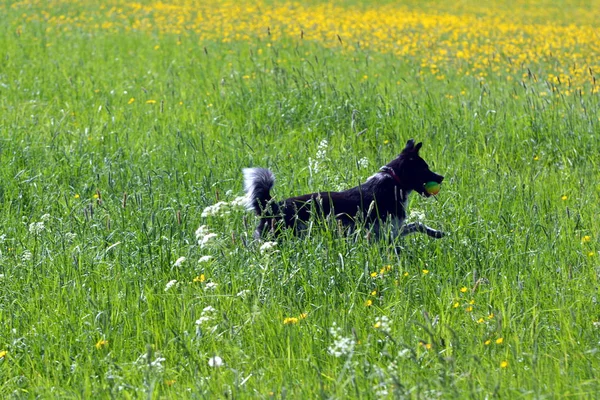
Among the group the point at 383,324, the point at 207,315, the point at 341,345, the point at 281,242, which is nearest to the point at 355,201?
the point at 281,242

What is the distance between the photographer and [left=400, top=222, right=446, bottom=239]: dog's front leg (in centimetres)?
453

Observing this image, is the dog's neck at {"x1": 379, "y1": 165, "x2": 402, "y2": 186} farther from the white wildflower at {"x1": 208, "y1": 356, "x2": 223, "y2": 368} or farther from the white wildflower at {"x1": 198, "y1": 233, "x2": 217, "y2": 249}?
the white wildflower at {"x1": 208, "y1": 356, "x2": 223, "y2": 368}

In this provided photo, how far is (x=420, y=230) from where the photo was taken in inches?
180

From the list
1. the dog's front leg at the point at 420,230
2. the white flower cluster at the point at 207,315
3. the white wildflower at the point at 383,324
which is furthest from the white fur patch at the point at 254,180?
the white wildflower at the point at 383,324

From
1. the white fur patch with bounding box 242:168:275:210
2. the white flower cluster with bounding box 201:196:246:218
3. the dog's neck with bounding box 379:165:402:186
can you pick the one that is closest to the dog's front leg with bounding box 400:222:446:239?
the dog's neck with bounding box 379:165:402:186

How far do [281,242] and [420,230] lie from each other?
79 cm

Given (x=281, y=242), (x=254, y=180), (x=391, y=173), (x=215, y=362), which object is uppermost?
(x=254, y=180)

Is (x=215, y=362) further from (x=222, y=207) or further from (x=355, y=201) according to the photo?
(x=355, y=201)

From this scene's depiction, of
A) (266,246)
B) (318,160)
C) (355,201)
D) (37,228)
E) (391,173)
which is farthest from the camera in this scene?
(318,160)

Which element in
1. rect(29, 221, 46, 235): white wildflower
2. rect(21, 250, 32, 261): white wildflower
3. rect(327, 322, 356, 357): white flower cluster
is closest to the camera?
rect(327, 322, 356, 357): white flower cluster

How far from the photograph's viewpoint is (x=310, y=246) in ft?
13.6

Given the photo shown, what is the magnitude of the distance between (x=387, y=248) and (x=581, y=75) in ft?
21.8

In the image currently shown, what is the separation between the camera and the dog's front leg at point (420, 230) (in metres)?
4.53

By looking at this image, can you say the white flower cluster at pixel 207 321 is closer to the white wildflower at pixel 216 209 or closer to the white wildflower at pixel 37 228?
the white wildflower at pixel 216 209
